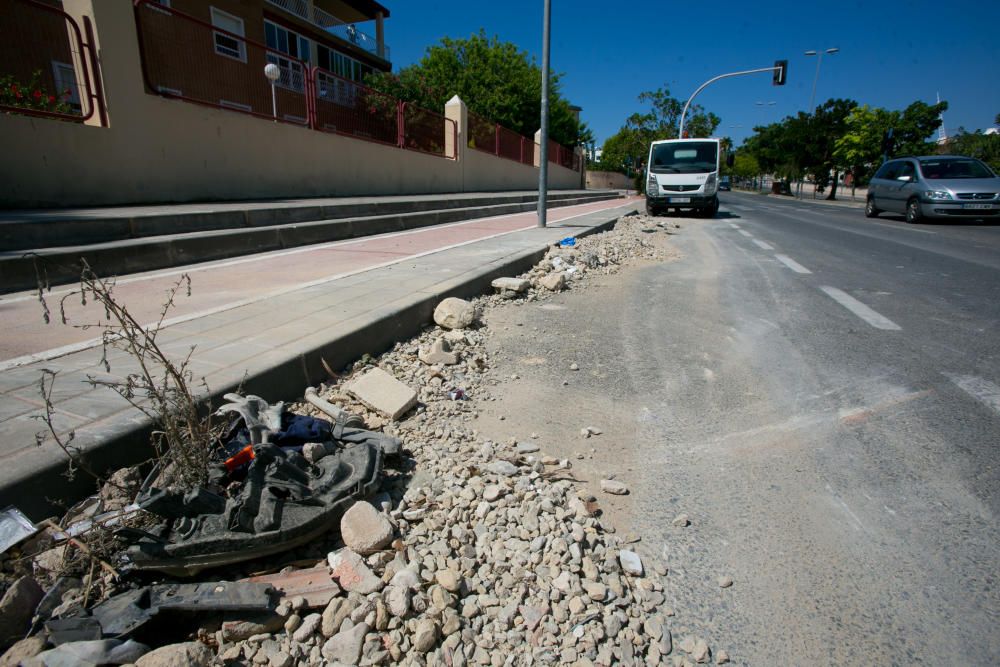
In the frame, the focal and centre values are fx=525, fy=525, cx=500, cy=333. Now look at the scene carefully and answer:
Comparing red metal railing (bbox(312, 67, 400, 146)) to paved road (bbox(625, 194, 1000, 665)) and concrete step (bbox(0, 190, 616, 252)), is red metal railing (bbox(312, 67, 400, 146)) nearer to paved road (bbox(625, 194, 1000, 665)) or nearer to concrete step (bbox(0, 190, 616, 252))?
concrete step (bbox(0, 190, 616, 252))

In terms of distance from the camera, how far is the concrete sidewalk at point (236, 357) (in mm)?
1757

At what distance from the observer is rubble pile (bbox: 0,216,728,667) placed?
4.93 feet

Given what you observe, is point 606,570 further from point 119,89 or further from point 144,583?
point 119,89

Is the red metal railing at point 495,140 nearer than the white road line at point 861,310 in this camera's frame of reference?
No

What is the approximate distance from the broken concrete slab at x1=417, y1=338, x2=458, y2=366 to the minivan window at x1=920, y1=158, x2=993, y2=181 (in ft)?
53.0

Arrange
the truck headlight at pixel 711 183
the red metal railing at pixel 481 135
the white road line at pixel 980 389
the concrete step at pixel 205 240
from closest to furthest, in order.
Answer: the white road line at pixel 980 389
the concrete step at pixel 205 240
the truck headlight at pixel 711 183
the red metal railing at pixel 481 135

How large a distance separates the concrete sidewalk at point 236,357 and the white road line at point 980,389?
3575 millimetres

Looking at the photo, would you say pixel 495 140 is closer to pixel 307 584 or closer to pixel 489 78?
pixel 489 78

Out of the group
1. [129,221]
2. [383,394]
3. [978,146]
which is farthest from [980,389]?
[978,146]

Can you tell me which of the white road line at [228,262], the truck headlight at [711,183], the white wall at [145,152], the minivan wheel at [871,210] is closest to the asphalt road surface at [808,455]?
the white road line at [228,262]

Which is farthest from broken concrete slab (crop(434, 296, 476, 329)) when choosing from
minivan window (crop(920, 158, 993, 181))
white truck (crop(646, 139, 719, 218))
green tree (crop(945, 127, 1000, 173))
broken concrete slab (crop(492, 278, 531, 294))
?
green tree (crop(945, 127, 1000, 173))

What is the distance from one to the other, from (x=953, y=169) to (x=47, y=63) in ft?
62.6

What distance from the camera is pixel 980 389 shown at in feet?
10.5

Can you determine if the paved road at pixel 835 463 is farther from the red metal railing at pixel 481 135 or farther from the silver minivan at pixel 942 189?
the red metal railing at pixel 481 135
